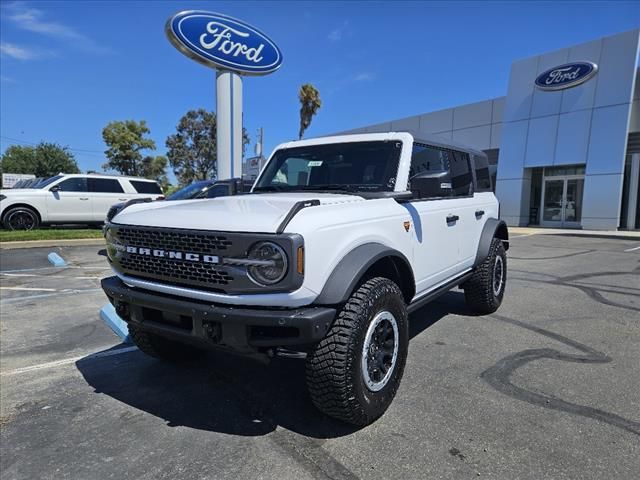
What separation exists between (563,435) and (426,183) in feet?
6.01

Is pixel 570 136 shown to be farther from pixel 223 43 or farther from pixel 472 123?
pixel 223 43

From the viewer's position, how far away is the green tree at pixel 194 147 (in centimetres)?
5200

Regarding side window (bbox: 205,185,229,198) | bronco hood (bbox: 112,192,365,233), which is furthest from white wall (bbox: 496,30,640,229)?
bronco hood (bbox: 112,192,365,233)

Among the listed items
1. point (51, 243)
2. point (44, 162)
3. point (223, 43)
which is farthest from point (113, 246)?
point (44, 162)

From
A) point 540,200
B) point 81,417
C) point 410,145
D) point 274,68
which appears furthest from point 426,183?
point 540,200

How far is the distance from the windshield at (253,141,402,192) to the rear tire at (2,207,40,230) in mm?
11592

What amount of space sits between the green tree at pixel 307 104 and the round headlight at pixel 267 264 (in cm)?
3452

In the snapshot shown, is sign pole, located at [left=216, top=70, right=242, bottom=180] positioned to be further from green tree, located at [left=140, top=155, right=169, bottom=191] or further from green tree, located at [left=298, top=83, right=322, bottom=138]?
green tree, located at [left=140, top=155, right=169, bottom=191]

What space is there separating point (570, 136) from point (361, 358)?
826 inches

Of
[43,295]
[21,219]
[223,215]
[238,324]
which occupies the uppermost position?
[223,215]

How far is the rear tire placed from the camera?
12492 mm

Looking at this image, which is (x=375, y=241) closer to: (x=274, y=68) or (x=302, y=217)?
(x=302, y=217)

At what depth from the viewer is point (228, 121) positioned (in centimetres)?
1371

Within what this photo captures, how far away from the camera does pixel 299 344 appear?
2.34 m
